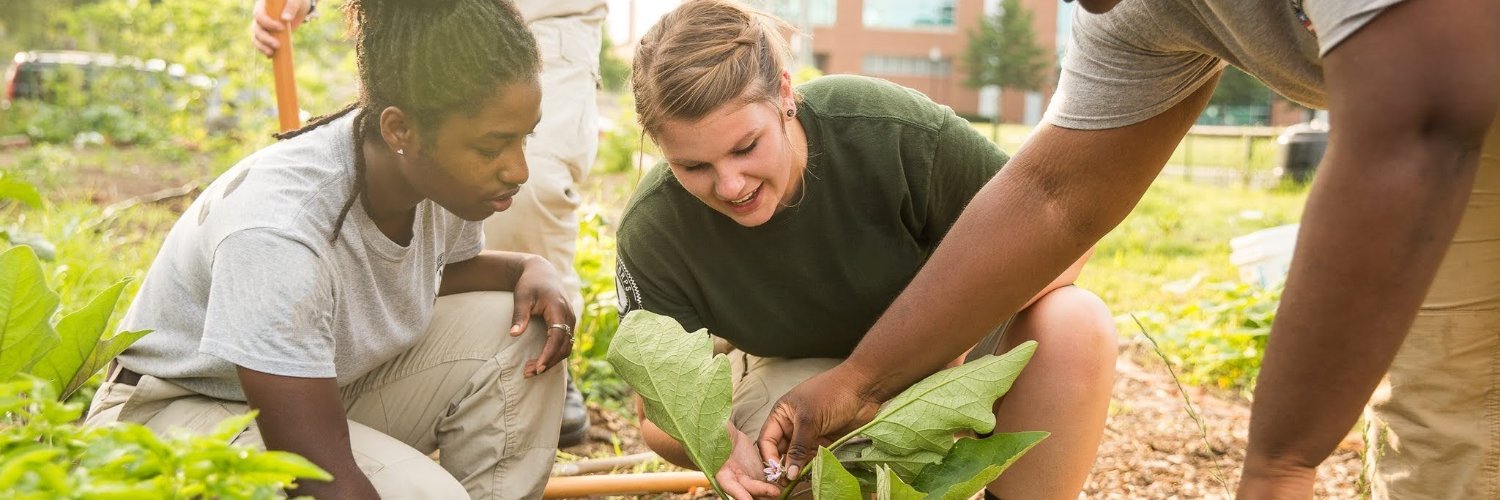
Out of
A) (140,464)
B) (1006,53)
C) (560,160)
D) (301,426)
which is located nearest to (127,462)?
(140,464)

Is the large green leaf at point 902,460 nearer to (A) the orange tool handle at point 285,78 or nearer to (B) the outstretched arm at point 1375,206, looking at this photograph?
(B) the outstretched arm at point 1375,206

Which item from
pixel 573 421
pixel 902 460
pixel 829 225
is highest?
pixel 829 225

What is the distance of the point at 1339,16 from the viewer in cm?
101

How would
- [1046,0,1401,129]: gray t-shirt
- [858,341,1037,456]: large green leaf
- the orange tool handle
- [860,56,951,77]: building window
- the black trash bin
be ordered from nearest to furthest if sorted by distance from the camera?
[1046,0,1401,129]: gray t-shirt, [858,341,1037,456]: large green leaf, the orange tool handle, the black trash bin, [860,56,951,77]: building window

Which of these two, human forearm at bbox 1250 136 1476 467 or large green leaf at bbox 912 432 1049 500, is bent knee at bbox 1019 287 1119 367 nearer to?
large green leaf at bbox 912 432 1049 500

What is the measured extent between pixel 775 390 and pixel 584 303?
1.12 m

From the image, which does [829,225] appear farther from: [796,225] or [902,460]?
[902,460]

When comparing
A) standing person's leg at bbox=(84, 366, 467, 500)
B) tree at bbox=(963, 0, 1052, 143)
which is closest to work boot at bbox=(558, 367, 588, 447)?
standing person's leg at bbox=(84, 366, 467, 500)

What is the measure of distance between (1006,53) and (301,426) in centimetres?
3818

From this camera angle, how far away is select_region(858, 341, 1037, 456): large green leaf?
5.46 feet

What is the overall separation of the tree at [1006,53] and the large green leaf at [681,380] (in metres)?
37.0

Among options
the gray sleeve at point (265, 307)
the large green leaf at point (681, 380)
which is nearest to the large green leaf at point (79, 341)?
the gray sleeve at point (265, 307)

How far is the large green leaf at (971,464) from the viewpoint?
1573 mm

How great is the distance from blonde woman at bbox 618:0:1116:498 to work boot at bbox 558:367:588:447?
2.01ft
